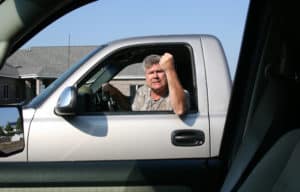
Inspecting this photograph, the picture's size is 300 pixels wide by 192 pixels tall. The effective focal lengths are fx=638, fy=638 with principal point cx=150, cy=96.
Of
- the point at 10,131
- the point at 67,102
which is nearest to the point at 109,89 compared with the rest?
the point at 67,102

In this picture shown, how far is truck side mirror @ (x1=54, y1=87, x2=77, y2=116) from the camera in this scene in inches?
163

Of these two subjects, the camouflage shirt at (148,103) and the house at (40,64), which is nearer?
the camouflage shirt at (148,103)

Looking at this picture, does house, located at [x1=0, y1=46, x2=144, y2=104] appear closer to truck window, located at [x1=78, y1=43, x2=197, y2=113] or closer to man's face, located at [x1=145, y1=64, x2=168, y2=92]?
truck window, located at [x1=78, y1=43, x2=197, y2=113]

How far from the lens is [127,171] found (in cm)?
309

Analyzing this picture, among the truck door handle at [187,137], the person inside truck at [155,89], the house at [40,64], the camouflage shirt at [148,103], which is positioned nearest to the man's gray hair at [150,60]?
the person inside truck at [155,89]

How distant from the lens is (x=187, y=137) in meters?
4.21

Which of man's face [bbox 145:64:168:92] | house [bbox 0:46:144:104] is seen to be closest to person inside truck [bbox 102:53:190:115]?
man's face [bbox 145:64:168:92]

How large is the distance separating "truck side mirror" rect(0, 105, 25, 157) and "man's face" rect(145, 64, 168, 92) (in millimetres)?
1524

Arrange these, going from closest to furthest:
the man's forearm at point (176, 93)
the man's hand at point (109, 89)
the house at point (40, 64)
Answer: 1. the man's forearm at point (176, 93)
2. the man's hand at point (109, 89)
3. the house at point (40, 64)

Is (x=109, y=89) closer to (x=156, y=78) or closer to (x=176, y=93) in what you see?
(x=156, y=78)

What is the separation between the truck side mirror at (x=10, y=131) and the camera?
286 cm

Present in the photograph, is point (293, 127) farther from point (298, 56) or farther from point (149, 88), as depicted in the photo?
point (149, 88)

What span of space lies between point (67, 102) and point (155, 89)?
776 mm

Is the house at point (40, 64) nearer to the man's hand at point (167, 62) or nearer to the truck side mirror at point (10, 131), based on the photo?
the man's hand at point (167, 62)
